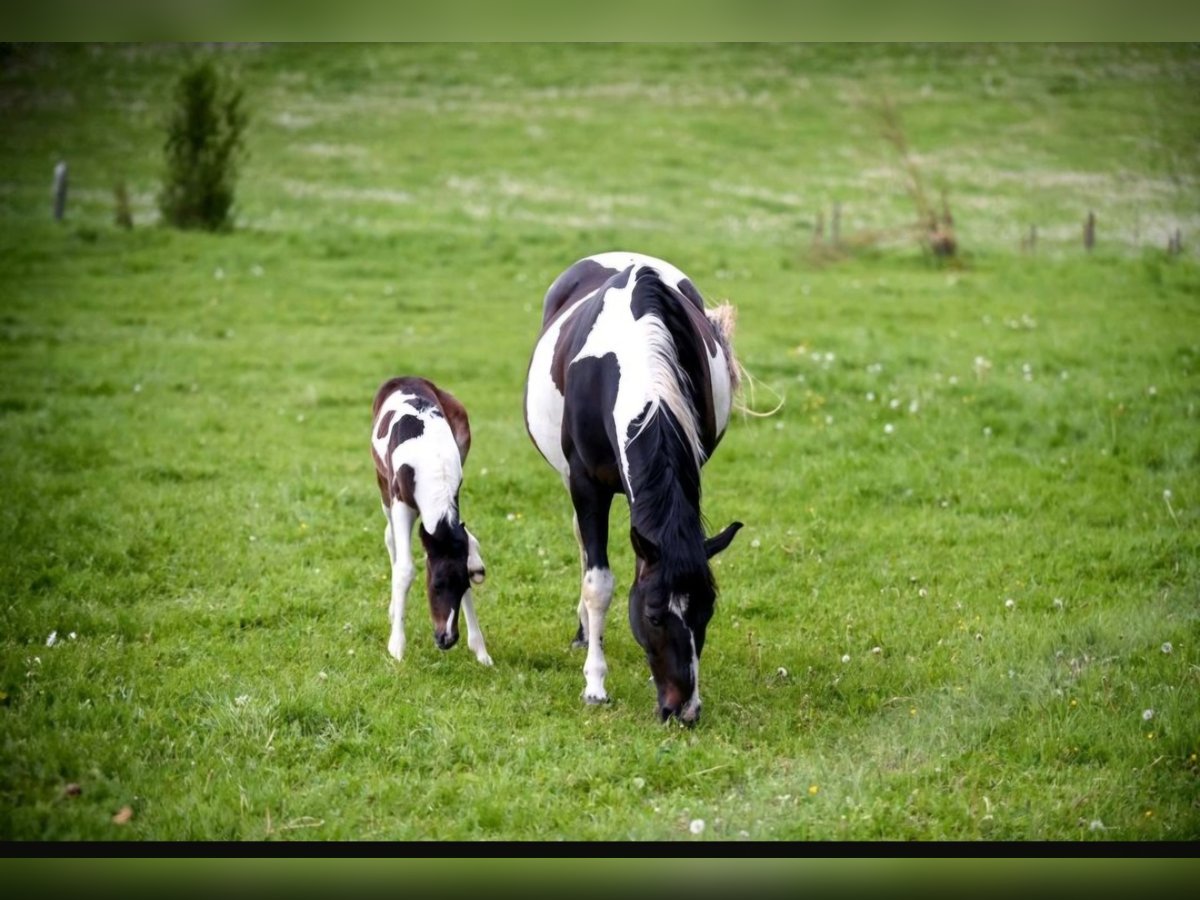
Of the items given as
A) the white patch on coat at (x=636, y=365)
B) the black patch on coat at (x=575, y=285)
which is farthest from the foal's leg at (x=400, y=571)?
the black patch on coat at (x=575, y=285)

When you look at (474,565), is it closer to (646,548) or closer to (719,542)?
(646,548)

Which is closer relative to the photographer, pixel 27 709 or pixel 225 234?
pixel 27 709

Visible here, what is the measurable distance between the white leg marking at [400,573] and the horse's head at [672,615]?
1.85 meters

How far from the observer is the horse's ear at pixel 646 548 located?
5.74m

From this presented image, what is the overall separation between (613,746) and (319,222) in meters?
17.7

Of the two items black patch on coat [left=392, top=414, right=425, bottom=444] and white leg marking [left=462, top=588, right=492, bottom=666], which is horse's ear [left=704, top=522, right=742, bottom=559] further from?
black patch on coat [left=392, top=414, right=425, bottom=444]

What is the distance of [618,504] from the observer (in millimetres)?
10367

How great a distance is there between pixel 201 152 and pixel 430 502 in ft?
49.5

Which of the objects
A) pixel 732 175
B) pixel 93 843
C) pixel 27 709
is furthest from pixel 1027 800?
pixel 732 175

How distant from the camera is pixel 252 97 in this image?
24891mm

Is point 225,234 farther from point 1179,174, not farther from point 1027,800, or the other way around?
point 1027,800

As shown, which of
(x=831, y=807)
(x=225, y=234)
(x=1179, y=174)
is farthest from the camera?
(x=225, y=234)

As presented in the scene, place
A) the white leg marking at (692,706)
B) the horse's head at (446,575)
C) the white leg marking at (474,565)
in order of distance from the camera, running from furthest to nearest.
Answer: the white leg marking at (474,565) → the horse's head at (446,575) → the white leg marking at (692,706)

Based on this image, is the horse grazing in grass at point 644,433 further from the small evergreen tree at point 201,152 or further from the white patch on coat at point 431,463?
the small evergreen tree at point 201,152
